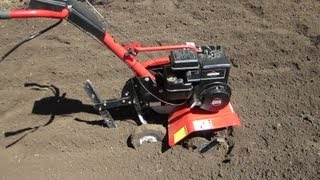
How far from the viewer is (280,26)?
6105 millimetres

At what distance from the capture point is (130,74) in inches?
220

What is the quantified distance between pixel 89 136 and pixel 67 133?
22 cm

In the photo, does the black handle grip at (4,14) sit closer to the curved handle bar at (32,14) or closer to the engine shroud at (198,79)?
the curved handle bar at (32,14)

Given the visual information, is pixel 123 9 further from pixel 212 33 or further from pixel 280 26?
pixel 280 26

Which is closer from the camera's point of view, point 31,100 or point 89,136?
point 89,136

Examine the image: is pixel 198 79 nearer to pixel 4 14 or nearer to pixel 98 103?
pixel 98 103

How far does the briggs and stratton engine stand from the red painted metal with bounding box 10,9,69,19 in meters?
0.96

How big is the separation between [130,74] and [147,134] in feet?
3.52

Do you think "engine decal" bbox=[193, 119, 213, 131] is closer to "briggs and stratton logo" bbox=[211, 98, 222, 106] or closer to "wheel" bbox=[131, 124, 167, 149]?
"briggs and stratton logo" bbox=[211, 98, 222, 106]

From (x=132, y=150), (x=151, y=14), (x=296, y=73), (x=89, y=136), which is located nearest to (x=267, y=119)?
(x=296, y=73)

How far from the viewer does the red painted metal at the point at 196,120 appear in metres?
4.46

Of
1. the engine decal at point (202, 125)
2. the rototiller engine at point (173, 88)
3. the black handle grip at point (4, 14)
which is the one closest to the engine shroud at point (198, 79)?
the rototiller engine at point (173, 88)

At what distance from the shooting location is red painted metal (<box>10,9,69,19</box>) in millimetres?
3828

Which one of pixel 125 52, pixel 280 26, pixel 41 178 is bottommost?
pixel 41 178
